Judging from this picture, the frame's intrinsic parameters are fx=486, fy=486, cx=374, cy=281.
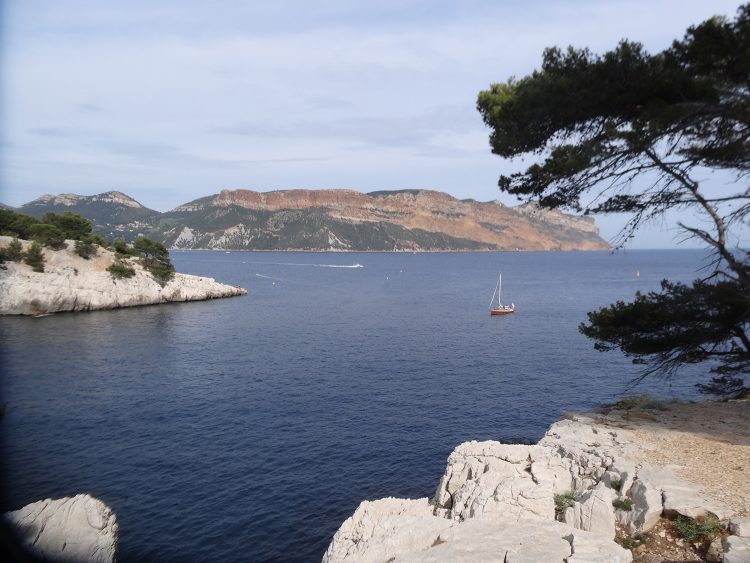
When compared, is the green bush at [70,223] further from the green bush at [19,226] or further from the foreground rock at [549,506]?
the foreground rock at [549,506]

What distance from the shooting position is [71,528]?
57.8 feet

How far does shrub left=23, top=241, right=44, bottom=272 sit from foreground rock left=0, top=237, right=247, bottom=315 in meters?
0.73

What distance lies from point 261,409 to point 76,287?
5850cm

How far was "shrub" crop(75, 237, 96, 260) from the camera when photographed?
81250 mm

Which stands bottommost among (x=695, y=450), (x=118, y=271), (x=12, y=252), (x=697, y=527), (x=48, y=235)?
(x=697, y=527)

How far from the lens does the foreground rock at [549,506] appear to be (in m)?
10.8

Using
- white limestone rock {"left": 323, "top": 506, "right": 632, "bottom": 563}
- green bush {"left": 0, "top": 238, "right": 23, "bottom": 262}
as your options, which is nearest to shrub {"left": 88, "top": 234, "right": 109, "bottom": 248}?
green bush {"left": 0, "top": 238, "right": 23, "bottom": 262}

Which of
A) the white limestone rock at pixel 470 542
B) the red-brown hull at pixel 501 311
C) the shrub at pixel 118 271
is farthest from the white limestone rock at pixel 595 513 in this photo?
the shrub at pixel 118 271

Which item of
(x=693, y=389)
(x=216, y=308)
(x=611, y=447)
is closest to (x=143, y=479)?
(x=611, y=447)

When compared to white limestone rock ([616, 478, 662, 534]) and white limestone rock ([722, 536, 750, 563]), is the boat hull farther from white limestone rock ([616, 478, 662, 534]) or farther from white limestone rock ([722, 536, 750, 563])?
white limestone rock ([722, 536, 750, 563])

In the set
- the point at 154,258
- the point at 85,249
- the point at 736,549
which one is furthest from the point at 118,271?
the point at 736,549

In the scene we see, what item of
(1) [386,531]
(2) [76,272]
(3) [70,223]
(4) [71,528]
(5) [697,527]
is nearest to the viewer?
(5) [697,527]

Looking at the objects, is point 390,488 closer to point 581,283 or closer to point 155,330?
point 155,330

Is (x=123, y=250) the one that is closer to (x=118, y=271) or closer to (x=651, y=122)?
(x=118, y=271)
